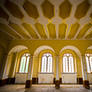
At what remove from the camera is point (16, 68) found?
8.65 metres

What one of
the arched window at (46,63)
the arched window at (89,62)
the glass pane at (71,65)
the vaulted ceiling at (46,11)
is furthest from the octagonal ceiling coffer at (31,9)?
the arched window at (89,62)

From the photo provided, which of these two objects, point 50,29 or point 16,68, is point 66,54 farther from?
point 16,68

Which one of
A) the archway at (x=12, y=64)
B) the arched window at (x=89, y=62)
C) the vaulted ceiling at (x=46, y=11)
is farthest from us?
the arched window at (x=89, y=62)

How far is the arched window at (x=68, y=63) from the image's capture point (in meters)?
8.50

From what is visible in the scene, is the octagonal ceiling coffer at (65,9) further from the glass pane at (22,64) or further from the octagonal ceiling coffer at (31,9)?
the glass pane at (22,64)

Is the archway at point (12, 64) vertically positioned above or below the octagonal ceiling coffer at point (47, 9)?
below

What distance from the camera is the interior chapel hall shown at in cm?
389

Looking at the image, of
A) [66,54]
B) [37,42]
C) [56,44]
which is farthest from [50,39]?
[66,54]

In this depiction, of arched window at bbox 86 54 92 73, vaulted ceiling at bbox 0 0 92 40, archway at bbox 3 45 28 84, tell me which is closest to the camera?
vaulted ceiling at bbox 0 0 92 40

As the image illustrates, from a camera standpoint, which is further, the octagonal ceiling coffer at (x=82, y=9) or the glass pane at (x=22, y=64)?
the glass pane at (x=22, y=64)

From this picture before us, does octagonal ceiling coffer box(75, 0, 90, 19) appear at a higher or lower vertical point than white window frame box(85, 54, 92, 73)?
higher

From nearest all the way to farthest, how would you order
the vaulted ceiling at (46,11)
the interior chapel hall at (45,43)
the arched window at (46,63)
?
1. the vaulted ceiling at (46,11)
2. the interior chapel hall at (45,43)
3. the arched window at (46,63)

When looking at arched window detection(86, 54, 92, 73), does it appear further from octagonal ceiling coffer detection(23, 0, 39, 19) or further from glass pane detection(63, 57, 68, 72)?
octagonal ceiling coffer detection(23, 0, 39, 19)

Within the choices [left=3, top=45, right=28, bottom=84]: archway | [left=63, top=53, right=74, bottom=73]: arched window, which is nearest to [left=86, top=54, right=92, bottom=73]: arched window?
[left=63, top=53, right=74, bottom=73]: arched window
